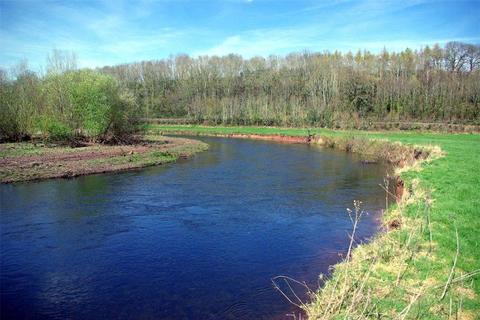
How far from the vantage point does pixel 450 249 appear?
38.1 ft

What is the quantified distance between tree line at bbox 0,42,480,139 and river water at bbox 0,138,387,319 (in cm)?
1970

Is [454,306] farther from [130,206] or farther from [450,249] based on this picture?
[130,206]

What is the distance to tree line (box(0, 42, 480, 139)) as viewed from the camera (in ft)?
149

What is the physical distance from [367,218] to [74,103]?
118 ft

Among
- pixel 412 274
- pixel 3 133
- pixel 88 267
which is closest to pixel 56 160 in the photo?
pixel 3 133

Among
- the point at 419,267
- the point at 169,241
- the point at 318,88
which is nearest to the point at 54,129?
the point at 169,241

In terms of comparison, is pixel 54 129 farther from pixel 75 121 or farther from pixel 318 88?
pixel 318 88

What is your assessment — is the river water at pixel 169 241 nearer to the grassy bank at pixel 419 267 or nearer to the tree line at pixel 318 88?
the grassy bank at pixel 419 267

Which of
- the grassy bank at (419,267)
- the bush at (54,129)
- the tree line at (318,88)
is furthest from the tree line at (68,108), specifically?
the grassy bank at (419,267)

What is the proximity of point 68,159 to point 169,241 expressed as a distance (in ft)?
70.5

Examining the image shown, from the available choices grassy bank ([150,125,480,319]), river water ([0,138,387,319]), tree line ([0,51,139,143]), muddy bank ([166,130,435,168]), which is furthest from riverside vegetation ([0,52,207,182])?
grassy bank ([150,125,480,319])

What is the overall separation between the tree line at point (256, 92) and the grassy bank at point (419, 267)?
36.4 metres

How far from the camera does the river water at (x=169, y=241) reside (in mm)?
10961

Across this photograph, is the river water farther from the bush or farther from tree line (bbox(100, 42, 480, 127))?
tree line (bbox(100, 42, 480, 127))
